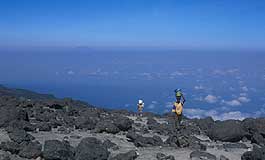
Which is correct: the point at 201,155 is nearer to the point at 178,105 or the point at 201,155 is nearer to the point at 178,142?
the point at 178,142

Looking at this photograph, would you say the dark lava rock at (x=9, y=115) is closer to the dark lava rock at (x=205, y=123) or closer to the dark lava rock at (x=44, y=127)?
the dark lava rock at (x=44, y=127)

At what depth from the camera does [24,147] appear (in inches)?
573

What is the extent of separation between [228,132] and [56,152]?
9.89 m

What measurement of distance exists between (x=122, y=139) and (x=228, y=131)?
5726mm

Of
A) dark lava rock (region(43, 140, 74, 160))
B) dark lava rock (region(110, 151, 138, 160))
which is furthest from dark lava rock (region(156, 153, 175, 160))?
dark lava rock (region(43, 140, 74, 160))

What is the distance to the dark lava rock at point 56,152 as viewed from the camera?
1391 centimetres

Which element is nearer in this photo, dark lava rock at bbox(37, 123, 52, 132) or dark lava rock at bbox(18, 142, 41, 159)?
dark lava rock at bbox(18, 142, 41, 159)

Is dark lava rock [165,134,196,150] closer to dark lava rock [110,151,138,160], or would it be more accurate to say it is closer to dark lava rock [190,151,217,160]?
dark lava rock [190,151,217,160]

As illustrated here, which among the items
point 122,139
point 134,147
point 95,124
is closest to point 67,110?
point 95,124

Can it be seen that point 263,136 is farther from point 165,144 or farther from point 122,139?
point 122,139

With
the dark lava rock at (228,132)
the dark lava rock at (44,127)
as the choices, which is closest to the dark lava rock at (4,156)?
the dark lava rock at (44,127)

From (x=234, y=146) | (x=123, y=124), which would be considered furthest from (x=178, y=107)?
(x=123, y=124)

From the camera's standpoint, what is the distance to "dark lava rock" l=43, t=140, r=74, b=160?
45.6 ft

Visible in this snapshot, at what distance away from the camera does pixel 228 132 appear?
2031 cm
